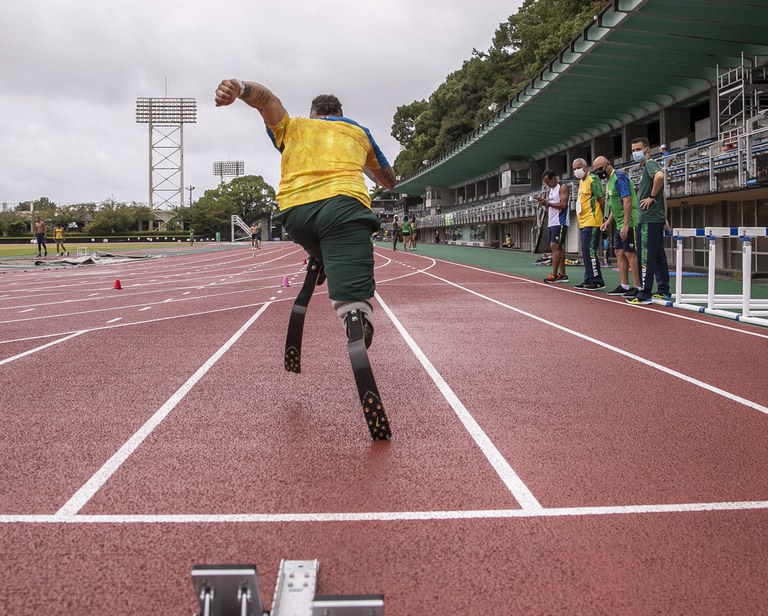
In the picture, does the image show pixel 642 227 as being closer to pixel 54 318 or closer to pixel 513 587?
pixel 54 318

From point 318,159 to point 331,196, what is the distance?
0.24m

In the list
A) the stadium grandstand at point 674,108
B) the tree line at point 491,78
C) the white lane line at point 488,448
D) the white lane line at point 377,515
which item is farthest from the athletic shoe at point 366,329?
the tree line at point 491,78

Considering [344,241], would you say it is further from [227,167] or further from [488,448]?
[227,167]

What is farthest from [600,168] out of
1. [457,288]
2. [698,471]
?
[698,471]

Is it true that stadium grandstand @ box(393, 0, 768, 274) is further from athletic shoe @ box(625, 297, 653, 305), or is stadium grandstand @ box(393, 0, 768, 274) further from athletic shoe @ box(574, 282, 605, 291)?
athletic shoe @ box(625, 297, 653, 305)

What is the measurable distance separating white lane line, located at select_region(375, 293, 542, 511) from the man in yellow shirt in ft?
2.10

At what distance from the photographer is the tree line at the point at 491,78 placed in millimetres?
66250

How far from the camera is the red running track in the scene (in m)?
2.42

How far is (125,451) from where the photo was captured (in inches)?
155

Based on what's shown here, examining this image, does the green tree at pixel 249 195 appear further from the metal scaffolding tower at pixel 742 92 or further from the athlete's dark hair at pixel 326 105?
the athlete's dark hair at pixel 326 105

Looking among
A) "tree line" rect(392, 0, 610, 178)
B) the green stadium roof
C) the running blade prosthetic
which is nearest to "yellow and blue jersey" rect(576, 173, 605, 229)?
the running blade prosthetic

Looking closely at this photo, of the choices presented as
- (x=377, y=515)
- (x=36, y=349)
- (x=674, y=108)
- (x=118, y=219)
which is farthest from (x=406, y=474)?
(x=118, y=219)

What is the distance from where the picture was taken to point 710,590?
234 cm

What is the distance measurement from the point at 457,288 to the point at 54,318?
7.94 m
